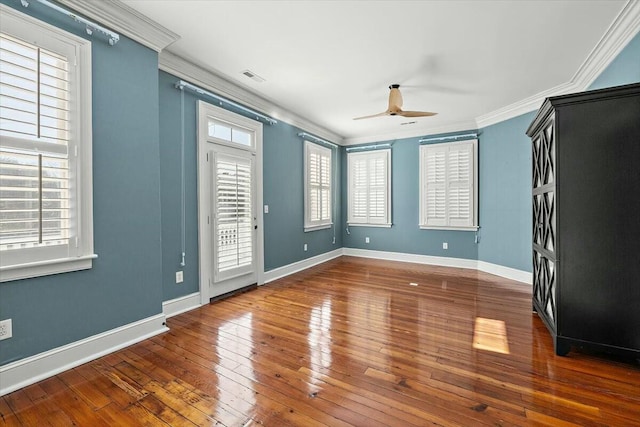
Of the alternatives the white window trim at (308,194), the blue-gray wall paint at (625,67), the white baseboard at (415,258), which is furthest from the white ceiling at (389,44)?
the white baseboard at (415,258)

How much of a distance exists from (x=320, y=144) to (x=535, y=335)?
465cm

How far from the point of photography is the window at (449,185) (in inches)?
214

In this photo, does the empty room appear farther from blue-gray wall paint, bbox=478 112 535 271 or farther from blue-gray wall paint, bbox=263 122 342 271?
blue-gray wall paint, bbox=478 112 535 271

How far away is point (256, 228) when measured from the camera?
169 inches

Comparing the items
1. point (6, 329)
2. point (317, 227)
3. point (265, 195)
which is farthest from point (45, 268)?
point (317, 227)

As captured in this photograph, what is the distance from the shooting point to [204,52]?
3043mm

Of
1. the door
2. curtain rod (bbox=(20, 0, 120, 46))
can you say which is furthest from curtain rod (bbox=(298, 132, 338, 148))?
curtain rod (bbox=(20, 0, 120, 46))

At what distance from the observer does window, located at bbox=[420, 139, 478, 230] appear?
5.44m

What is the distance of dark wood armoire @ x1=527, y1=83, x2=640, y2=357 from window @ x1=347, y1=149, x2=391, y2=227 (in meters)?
3.94

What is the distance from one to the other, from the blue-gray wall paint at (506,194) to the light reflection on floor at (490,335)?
1.98 meters

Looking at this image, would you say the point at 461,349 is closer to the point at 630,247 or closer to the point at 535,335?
the point at 535,335

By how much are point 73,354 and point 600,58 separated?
5.48 m

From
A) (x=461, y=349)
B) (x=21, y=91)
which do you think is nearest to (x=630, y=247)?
(x=461, y=349)

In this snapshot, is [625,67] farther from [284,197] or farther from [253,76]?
[284,197]
